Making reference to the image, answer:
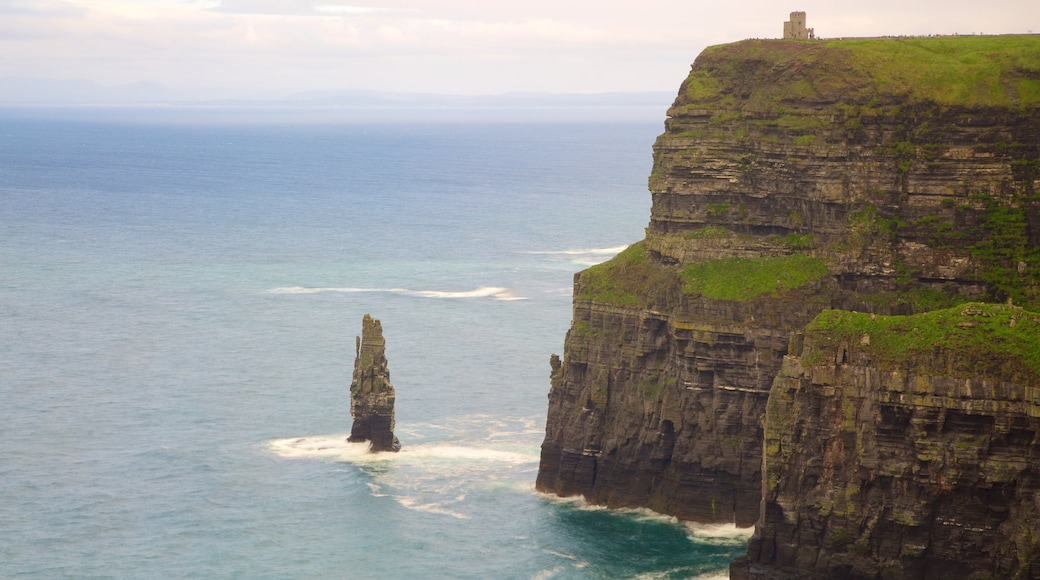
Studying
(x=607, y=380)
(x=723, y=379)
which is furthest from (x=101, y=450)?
(x=723, y=379)

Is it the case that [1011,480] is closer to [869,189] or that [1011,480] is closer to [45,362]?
[869,189]

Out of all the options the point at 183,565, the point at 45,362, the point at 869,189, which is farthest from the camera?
the point at 45,362

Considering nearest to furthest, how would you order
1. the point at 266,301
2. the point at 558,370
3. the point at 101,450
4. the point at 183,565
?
the point at 183,565 → the point at 558,370 → the point at 101,450 → the point at 266,301

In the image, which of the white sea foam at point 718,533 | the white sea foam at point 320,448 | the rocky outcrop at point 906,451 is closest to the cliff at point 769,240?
the white sea foam at point 718,533

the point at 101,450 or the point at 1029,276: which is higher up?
the point at 1029,276

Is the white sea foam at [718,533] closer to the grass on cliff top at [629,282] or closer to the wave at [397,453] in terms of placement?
the grass on cliff top at [629,282]

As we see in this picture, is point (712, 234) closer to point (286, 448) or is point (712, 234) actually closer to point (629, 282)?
point (629, 282)

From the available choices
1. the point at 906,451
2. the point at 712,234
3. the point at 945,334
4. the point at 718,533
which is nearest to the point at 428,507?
the point at 718,533
